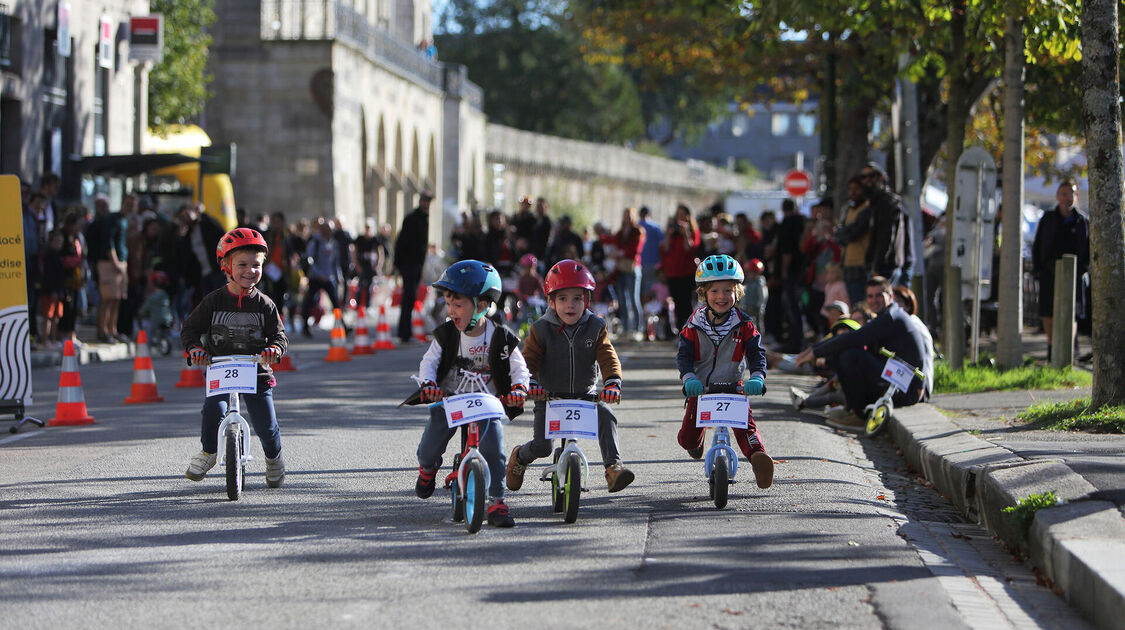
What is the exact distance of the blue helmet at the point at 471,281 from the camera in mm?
7707

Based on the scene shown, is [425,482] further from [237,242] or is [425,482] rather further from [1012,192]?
[1012,192]

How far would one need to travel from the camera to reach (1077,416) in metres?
11.0

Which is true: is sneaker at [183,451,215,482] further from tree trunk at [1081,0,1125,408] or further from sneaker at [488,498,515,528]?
tree trunk at [1081,0,1125,408]

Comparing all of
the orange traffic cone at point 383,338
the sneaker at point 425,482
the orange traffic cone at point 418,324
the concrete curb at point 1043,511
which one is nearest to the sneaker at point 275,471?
the sneaker at point 425,482

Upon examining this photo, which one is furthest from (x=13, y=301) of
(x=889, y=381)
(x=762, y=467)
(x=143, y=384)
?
(x=889, y=381)

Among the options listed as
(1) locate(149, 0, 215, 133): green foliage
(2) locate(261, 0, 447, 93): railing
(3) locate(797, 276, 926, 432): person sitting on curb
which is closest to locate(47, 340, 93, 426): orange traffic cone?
(3) locate(797, 276, 926, 432): person sitting on curb

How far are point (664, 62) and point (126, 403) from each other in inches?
692

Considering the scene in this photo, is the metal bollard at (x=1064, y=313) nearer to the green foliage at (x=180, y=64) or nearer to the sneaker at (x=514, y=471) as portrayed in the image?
the sneaker at (x=514, y=471)

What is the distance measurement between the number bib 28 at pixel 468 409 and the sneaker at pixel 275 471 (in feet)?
5.73

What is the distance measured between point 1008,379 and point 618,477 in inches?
289

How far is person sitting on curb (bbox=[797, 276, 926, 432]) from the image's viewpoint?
12328 mm

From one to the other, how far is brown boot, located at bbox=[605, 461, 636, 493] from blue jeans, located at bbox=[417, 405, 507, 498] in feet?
2.09

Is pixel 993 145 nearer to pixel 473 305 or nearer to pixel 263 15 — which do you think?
pixel 263 15

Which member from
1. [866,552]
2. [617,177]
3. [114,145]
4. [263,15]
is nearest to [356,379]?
[866,552]
